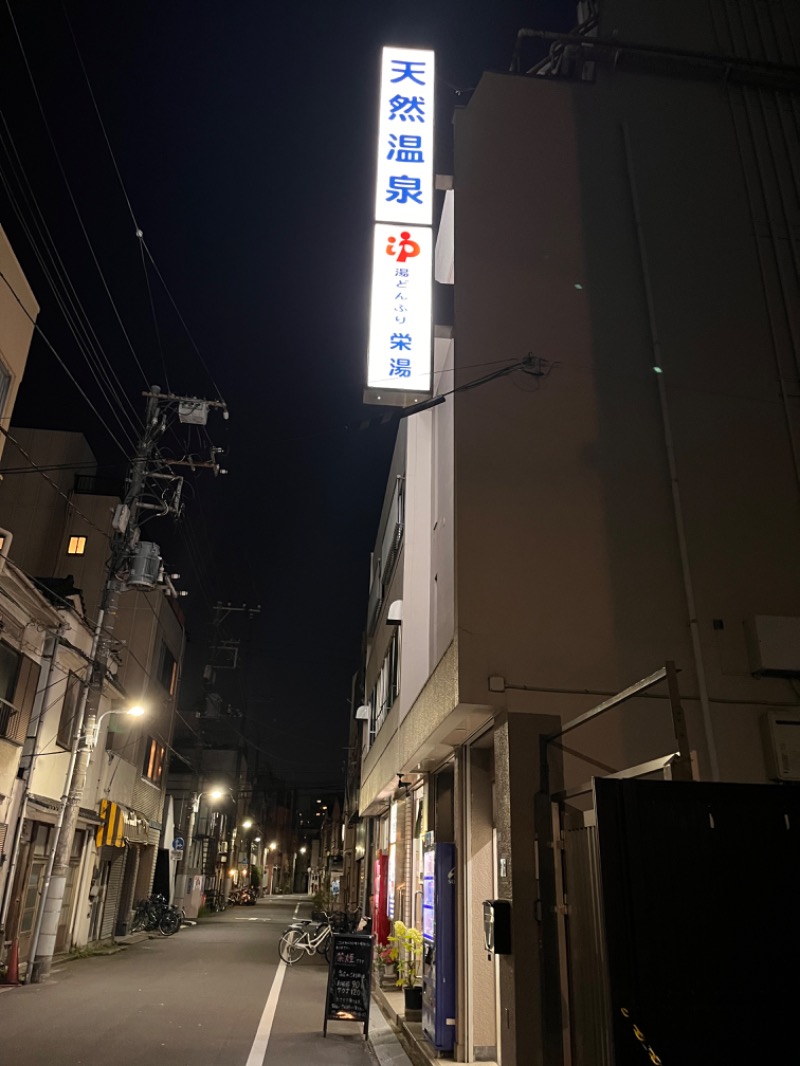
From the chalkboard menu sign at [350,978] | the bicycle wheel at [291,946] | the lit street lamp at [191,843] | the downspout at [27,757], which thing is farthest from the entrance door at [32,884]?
the lit street lamp at [191,843]

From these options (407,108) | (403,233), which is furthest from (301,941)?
(407,108)

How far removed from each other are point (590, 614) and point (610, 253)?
5.27 metres

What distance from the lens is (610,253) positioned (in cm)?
1030

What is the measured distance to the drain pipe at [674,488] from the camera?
7.95 m

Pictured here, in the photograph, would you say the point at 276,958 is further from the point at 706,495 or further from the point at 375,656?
the point at 706,495

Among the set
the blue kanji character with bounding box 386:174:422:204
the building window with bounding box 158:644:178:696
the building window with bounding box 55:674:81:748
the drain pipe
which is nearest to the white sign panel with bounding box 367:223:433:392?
the blue kanji character with bounding box 386:174:422:204

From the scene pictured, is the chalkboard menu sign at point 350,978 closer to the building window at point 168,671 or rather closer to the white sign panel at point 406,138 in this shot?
the white sign panel at point 406,138

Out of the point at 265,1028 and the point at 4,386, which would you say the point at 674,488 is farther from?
the point at 4,386

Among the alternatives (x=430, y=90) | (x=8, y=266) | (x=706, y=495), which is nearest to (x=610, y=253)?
(x=706, y=495)

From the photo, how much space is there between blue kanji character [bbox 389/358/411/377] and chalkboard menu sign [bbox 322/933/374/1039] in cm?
819

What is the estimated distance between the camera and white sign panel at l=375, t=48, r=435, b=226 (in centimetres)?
1130

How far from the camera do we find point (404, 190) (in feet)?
37.4

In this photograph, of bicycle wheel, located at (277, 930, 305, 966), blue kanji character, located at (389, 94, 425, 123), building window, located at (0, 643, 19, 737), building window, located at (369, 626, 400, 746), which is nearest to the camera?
blue kanji character, located at (389, 94, 425, 123)

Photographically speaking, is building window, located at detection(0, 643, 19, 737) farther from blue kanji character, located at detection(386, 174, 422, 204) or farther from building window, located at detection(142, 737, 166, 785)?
building window, located at detection(142, 737, 166, 785)
